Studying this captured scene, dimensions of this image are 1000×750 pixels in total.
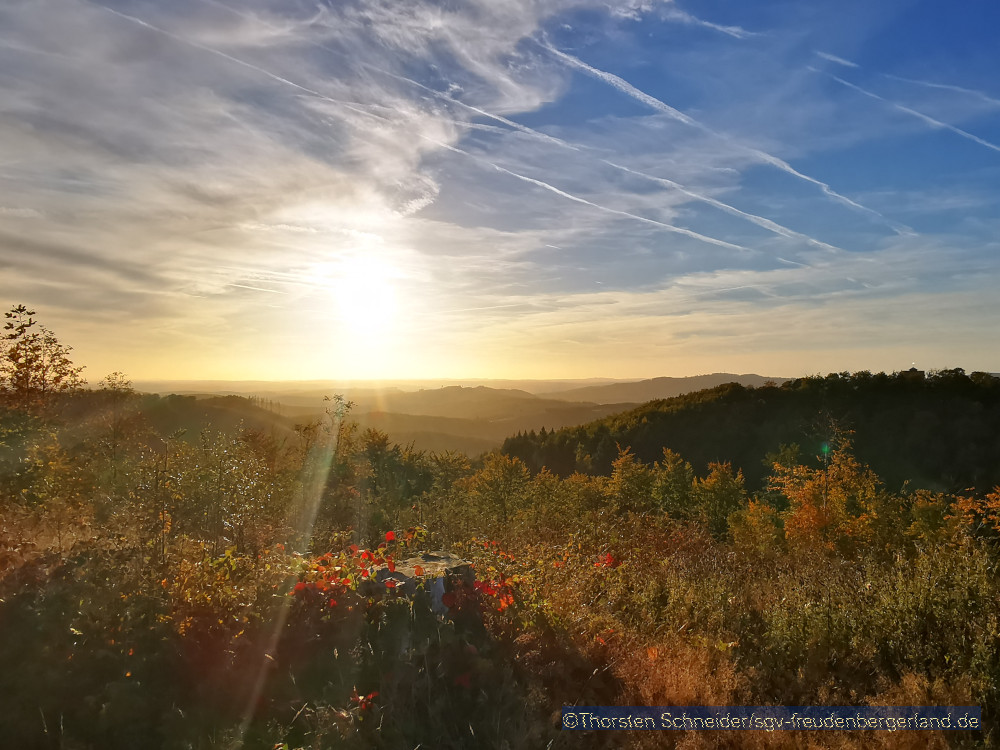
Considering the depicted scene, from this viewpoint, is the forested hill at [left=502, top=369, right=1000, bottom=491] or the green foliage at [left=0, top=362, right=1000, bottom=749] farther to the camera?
the forested hill at [left=502, top=369, right=1000, bottom=491]

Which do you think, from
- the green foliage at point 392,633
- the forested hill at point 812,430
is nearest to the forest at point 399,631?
the green foliage at point 392,633

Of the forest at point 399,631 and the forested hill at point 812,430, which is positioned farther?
the forested hill at point 812,430

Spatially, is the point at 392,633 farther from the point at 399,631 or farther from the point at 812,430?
the point at 812,430

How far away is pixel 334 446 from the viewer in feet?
62.4

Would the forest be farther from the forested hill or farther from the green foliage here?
the forested hill

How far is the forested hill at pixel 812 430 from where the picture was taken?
56594 millimetres

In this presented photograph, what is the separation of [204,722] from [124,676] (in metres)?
0.70

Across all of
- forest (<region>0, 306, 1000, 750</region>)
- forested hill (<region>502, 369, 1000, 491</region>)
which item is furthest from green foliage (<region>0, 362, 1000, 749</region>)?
forested hill (<region>502, 369, 1000, 491</region>)

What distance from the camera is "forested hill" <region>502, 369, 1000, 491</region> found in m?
56.6

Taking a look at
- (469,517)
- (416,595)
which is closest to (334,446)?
(469,517)

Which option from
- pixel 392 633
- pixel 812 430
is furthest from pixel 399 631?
pixel 812 430

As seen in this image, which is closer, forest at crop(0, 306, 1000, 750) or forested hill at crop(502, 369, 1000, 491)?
forest at crop(0, 306, 1000, 750)

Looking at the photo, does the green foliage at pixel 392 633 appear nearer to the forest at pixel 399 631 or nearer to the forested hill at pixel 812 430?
the forest at pixel 399 631

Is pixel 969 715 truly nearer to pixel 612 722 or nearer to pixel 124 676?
pixel 612 722
